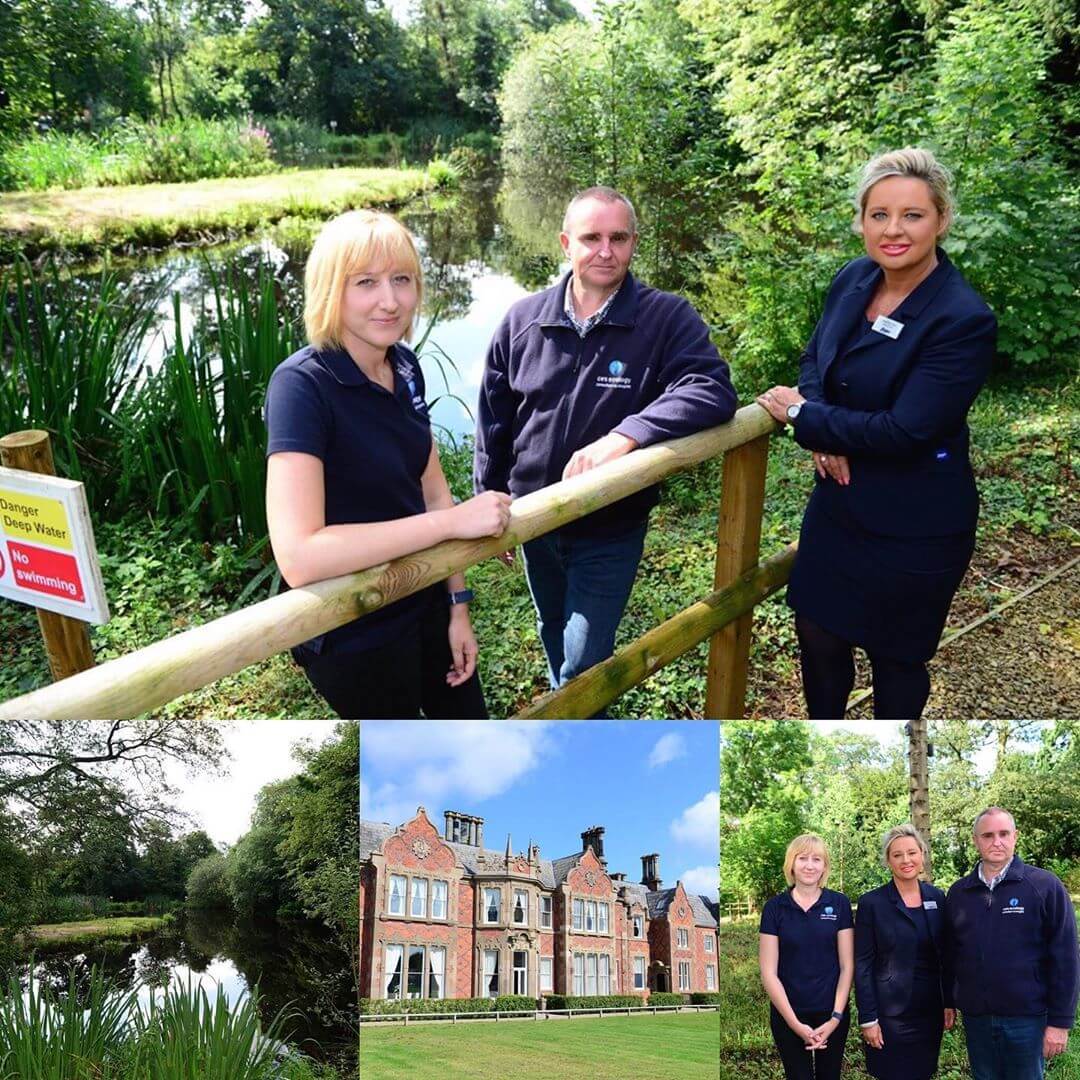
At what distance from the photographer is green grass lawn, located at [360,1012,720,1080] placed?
158 centimetres

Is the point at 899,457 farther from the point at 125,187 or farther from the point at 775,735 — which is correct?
the point at 125,187

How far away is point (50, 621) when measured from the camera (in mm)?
1926

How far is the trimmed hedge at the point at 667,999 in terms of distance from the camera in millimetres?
1660

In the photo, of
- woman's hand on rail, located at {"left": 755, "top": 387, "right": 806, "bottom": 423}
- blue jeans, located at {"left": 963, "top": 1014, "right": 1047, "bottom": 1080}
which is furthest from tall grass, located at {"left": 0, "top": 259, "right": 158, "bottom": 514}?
blue jeans, located at {"left": 963, "top": 1014, "right": 1047, "bottom": 1080}

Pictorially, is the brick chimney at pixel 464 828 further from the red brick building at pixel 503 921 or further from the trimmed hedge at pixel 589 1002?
the trimmed hedge at pixel 589 1002

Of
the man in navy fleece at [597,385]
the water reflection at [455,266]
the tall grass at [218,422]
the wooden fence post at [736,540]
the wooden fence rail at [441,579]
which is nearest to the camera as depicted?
the wooden fence rail at [441,579]

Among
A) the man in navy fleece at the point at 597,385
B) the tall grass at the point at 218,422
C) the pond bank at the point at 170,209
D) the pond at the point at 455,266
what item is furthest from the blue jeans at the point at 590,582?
the pond bank at the point at 170,209

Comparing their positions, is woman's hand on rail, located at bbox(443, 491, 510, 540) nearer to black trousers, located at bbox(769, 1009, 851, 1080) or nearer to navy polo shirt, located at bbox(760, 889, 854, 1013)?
navy polo shirt, located at bbox(760, 889, 854, 1013)

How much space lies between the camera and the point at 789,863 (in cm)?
185

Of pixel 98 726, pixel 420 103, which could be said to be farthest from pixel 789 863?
pixel 420 103

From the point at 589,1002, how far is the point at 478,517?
0.78 m

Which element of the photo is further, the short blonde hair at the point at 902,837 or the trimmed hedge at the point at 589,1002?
the short blonde hair at the point at 902,837

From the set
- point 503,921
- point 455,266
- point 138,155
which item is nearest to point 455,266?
point 455,266

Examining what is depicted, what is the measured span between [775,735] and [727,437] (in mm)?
810
